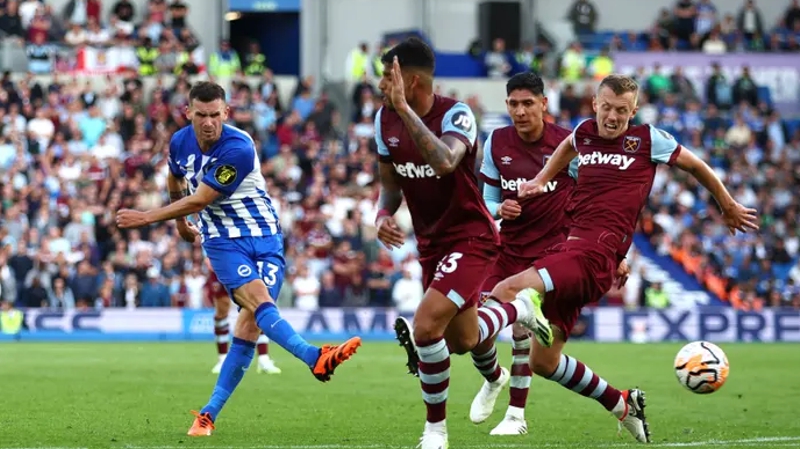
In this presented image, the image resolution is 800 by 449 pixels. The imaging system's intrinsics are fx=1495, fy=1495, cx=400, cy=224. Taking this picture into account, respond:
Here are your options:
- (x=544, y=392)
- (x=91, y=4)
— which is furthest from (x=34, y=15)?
(x=544, y=392)

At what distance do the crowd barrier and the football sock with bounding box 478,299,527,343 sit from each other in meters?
16.8

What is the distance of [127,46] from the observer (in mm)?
33438

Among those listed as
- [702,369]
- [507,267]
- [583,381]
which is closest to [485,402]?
[507,267]

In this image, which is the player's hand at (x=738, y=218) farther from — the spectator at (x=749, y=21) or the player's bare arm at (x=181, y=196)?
the spectator at (x=749, y=21)

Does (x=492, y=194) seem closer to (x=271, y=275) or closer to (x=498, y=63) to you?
(x=271, y=275)

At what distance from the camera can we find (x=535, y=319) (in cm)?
979

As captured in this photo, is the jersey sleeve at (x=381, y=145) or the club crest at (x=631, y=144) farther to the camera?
the club crest at (x=631, y=144)

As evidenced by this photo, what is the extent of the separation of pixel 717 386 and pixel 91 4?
26439 millimetres

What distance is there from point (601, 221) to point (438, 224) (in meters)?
1.39

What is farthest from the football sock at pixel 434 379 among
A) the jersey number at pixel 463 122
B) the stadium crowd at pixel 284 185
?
the stadium crowd at pixel 284 185

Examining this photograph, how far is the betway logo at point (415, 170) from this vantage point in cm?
967

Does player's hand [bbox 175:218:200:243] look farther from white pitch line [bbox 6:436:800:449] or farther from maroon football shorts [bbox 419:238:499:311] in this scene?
maroon football shorts [bbox 419:238:499:311]

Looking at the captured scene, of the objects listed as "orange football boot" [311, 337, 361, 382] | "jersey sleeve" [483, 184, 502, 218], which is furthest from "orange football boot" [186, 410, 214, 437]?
"jersey sleeve" [483, 184, 502, 218]

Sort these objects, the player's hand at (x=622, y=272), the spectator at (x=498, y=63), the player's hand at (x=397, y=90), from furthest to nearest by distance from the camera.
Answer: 1. the spectator at (x=498, y=63)
2. the player's hand at (x=622, y=272)
3. the player's hand at (x=397, y=90)
